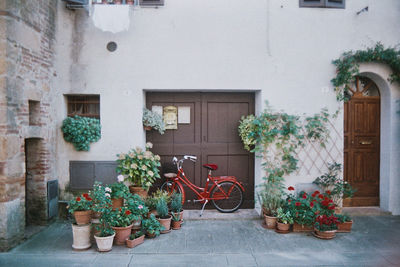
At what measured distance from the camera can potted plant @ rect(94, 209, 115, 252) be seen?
4.21 m

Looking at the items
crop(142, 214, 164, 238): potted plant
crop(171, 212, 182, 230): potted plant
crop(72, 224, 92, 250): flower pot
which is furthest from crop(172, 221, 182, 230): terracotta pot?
crop(72, 224, 92, 250): flower pot

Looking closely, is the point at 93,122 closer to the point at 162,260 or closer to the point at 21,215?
the point at 21,215

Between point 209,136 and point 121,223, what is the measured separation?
255 centimetres

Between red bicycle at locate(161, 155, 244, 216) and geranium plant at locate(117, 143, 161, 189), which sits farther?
red bicycle at locate(161, 155, 244, 216)

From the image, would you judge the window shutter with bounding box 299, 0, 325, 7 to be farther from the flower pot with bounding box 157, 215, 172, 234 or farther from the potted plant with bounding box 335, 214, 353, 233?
the flower pot with bounding box 157, 215, 172, 234

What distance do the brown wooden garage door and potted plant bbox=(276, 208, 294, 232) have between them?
3.81 feet

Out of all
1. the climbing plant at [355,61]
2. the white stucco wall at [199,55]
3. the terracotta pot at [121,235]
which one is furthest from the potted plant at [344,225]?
the terracotta pot at [121,235]

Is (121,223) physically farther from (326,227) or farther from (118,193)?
(326,227)

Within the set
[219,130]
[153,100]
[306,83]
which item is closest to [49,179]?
[153,100]

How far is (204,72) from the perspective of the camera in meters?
5.59

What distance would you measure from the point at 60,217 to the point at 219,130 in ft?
12.0

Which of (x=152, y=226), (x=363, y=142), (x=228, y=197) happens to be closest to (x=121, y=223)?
(x=152, y=226)

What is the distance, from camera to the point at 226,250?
4324 millimetres

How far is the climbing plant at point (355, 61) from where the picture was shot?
18.1 ft
